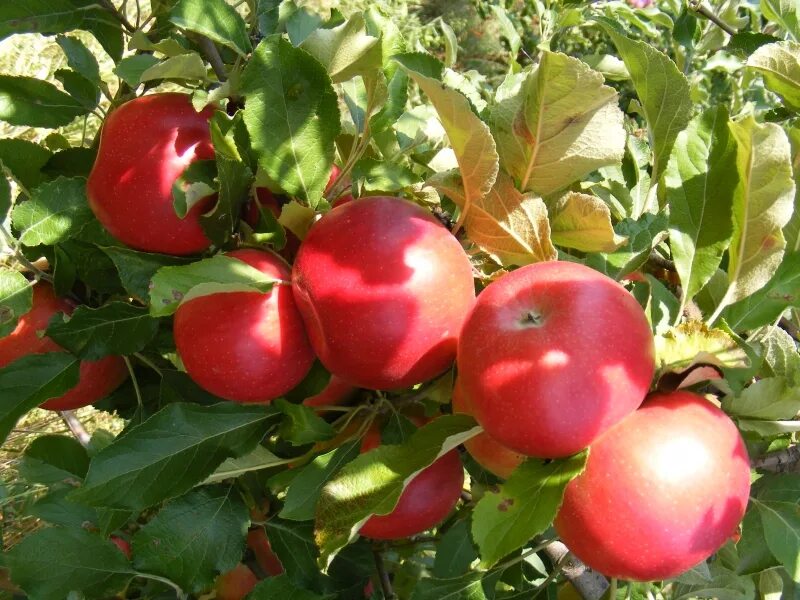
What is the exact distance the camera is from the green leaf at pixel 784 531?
0.64m

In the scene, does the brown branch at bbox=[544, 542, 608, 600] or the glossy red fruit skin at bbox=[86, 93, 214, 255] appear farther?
the brown branch at bbox=[544, 542, 608, 600]

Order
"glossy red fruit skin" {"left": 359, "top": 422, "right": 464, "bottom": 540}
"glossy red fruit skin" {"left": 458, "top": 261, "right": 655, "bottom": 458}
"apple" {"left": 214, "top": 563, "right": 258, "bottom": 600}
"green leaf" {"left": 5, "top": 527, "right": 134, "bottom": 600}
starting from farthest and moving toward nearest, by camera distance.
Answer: "apple" {"left": 214, "top": 563, "right": 258, "bottom": 600} → "green leaf" {"left": 5, "top": 527, "right": 134, "bottom": 600} → "glossy red fruit skin" {"left": 359, "top": 422, "right": 464, "bottom": 540} → "glossy red fruit skin" {"left": 458, "top": 261, "right": 655, "bottom": 458}

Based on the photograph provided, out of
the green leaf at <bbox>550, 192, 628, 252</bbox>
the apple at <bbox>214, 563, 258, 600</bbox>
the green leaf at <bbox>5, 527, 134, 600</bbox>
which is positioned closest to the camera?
the green leaf at <bbox>550, 192, 628, 252</bbox>

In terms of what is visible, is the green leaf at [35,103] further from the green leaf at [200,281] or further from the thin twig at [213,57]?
the green leaf at [200,281]

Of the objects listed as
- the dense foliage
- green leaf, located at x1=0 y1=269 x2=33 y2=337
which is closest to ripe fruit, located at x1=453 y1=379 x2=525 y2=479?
the dense foliage

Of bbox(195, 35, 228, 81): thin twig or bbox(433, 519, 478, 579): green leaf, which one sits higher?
bbox(195, 35, 228, 81): thin twig

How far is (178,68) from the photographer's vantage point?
2.05ft

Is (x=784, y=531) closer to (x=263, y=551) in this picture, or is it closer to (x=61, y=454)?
(x=263, y=551)

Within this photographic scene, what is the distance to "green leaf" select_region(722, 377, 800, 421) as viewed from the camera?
0.57m

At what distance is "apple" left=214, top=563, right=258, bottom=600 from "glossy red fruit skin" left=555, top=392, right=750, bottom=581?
68cm

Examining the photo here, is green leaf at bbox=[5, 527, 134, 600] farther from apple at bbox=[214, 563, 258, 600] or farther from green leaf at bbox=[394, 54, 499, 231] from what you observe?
green leaf at bbox=[394, 54, 499, 231]

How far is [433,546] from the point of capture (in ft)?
3.75

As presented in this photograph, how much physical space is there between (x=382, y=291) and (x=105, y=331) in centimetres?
32

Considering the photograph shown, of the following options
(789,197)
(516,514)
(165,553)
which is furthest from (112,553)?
(789,197)
